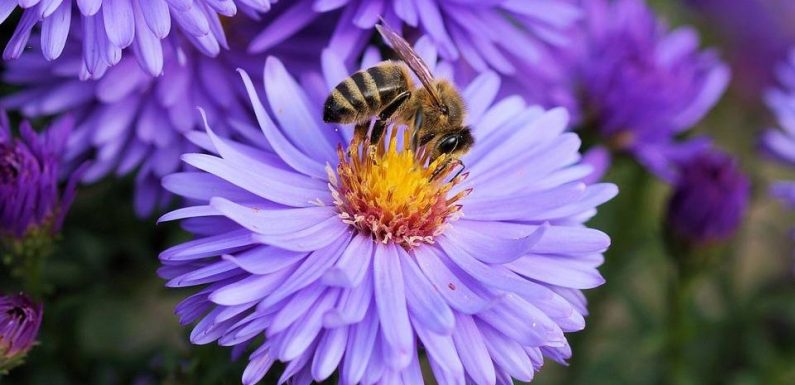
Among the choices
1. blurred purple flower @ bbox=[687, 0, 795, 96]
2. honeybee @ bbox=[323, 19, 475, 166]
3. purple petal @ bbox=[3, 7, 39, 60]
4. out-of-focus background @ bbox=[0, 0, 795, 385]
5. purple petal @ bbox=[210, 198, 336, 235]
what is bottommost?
out-of-focus background @ bbox=[0, 0, 795, 385]

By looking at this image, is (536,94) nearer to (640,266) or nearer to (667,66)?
(667,66)

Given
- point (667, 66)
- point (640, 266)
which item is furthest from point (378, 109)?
point (640, 266)

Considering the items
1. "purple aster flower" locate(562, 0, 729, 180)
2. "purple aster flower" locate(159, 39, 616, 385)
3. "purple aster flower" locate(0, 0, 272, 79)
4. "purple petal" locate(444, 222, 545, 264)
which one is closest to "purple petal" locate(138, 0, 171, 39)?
"purple aster flower" locate(0, 0, 272, 79)

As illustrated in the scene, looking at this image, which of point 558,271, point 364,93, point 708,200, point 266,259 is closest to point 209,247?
point 266,259

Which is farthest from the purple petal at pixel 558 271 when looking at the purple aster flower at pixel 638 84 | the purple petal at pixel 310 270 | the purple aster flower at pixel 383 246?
the purple aster flower at pixel 638 84

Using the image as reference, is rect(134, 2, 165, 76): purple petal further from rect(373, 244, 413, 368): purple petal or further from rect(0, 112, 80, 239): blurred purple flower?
rect(373, 244, 413, 368): purple petal

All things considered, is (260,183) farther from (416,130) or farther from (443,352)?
(443,352)
